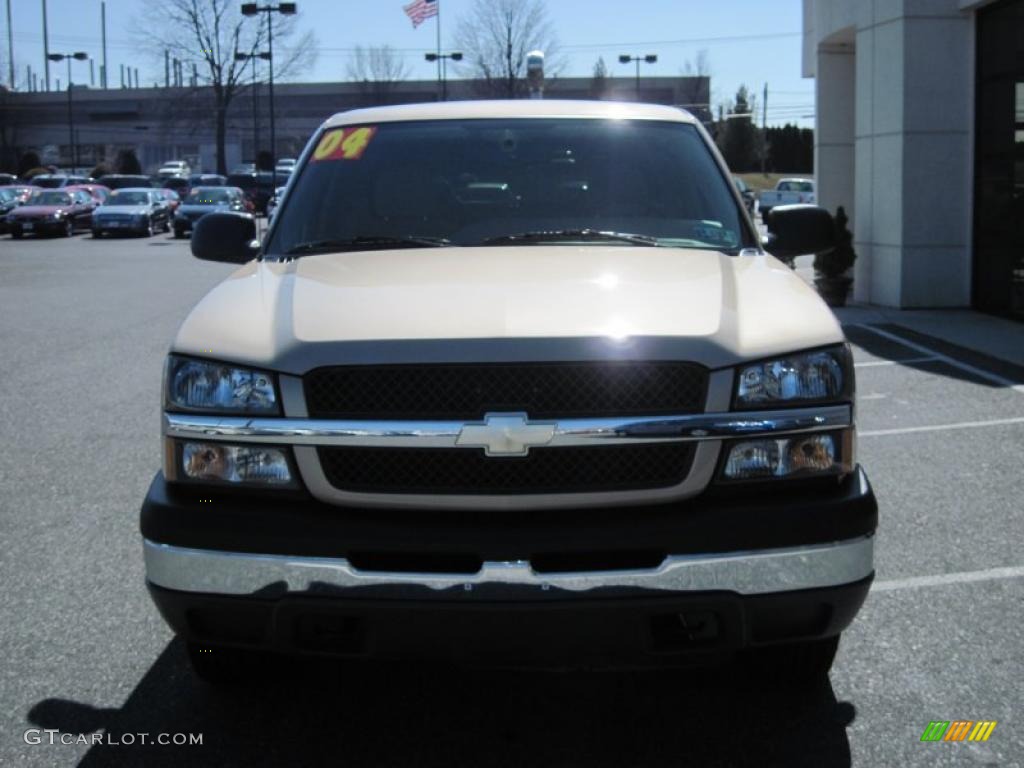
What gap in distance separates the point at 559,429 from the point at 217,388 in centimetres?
93

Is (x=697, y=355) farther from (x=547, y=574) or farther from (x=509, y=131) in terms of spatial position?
(x=509, y=131)

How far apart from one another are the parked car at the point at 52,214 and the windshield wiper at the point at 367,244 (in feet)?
120

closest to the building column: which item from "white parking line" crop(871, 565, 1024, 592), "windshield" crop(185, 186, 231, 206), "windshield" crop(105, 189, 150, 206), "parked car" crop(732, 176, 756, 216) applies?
"parked car" crop(732, 176, 756, 216)

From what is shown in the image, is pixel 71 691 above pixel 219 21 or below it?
below

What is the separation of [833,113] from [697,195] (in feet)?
50.9

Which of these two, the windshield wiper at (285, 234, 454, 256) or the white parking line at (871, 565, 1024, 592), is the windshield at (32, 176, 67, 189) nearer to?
the windshield wiper at (285, 234, 454, 256)

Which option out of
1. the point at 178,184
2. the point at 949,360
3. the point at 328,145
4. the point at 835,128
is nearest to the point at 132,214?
the point at 178,184

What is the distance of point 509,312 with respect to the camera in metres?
3.47

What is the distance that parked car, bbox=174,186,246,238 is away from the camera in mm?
39125

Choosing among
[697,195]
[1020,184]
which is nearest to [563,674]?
[697,195]

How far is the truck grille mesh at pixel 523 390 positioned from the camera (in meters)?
3.30

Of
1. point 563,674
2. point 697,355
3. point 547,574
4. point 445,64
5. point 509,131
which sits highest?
point 445,64

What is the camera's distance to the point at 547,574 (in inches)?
125

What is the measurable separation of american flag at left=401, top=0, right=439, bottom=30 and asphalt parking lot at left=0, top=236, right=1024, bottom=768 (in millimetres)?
35722
